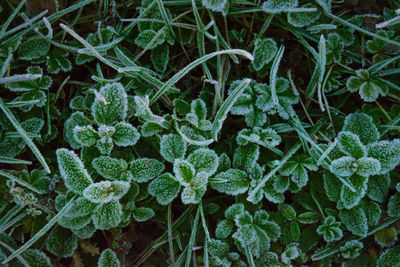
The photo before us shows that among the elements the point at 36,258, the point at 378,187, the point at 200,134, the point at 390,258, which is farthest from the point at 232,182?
the point at 36,258

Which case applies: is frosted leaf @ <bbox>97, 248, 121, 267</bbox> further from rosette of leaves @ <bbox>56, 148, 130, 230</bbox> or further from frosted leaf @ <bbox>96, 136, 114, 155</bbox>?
frosted leaf @ <bbox>96, 136, 114, 155</bbox>

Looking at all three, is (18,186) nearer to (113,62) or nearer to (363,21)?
(113,62)

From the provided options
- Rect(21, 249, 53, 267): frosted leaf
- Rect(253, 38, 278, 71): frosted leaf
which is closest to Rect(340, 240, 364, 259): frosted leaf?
Rect(253, 38, 278, 71): frosted leaf

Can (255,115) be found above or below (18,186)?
above

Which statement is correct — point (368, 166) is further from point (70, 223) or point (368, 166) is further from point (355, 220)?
point (70, 223)

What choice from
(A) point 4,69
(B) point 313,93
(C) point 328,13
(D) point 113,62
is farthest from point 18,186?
(C) point 328,13

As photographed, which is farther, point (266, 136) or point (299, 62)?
point (299, 62)

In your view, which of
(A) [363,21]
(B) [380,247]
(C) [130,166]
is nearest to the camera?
(C) [130,166]
